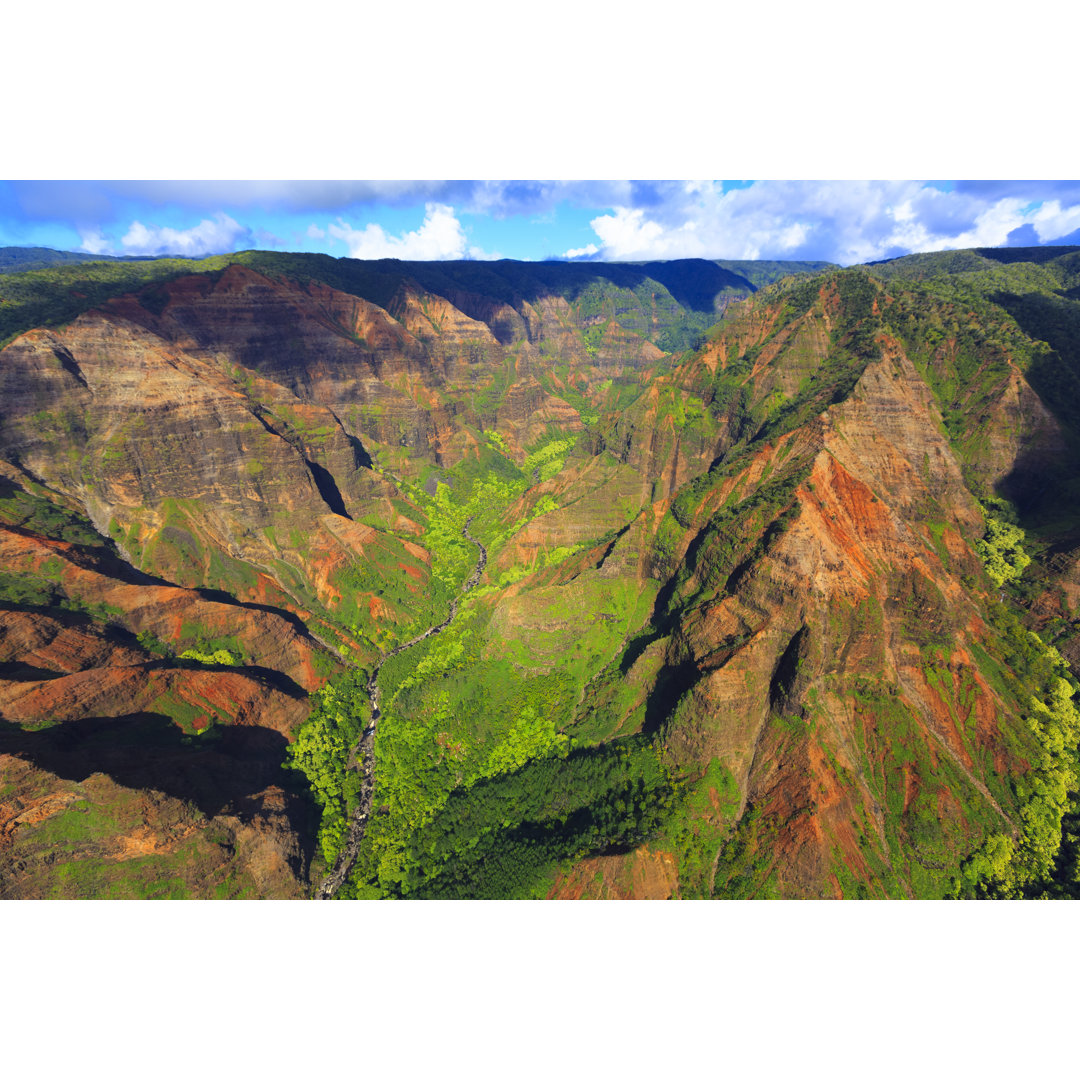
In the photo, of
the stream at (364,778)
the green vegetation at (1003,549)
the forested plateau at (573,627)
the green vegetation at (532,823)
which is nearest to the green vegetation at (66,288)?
the forested plateau at (573,627)

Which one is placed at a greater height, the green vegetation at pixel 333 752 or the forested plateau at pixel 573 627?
the forested plateau at pixel 573 627

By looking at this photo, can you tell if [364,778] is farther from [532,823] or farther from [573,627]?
[573,627]

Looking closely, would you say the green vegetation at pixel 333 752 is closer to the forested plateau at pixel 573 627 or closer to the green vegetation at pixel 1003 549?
the forested plateau at pixel 573 627

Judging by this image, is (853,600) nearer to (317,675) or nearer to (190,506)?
(317,675)

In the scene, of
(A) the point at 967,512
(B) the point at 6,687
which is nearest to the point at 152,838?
(B) the point at 6,687

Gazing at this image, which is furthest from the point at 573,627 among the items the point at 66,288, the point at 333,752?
the point at 66,288
